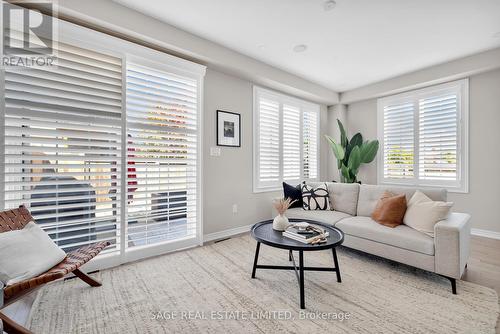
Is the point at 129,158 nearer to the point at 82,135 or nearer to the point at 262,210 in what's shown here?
the point at 82,135

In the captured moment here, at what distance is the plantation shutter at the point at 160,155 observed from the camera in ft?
8.55

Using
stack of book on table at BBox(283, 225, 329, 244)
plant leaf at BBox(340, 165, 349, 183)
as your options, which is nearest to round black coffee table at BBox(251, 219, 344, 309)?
stack of book on table at BBox(283, 225, 329, 244)

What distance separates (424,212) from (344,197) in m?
1.07

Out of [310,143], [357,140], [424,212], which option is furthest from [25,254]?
[357,140]

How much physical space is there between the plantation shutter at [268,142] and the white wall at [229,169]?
0.21m

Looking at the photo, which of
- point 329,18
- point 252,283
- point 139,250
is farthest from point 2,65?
point 329,18

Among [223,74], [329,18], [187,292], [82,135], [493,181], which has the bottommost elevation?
[187,292]

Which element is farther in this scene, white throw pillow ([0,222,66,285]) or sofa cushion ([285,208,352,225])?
sofa cushion ([285,208,352,225])

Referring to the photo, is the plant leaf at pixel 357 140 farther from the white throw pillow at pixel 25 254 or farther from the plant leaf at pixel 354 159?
the white throw pillow at pixel 25 254

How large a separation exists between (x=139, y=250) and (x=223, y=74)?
264cm

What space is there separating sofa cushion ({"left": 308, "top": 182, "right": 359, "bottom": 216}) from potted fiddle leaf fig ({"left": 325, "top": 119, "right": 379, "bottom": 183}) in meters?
1.27

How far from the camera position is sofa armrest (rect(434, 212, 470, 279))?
6.40 feet

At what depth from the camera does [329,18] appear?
249 cm

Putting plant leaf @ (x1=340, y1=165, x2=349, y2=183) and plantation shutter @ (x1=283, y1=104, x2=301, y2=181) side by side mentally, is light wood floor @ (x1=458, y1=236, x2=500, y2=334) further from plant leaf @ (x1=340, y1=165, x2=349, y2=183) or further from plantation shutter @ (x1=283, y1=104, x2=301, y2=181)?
plantation shutter @ (x1=283, y1=104, x2=301, y2=181)
